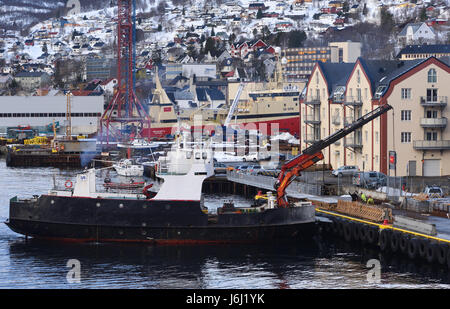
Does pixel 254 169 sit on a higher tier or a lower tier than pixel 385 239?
higher

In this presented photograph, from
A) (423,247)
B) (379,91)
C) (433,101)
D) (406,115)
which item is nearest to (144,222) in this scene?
Result: (423,247)

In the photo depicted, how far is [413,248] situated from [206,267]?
7962mm

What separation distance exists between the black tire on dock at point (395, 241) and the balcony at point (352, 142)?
19.4 m

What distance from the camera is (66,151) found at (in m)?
91.6

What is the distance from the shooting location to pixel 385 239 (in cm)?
3838

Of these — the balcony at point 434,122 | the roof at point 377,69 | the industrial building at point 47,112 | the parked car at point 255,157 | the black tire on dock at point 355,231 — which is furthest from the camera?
the industrial building at point 47,112

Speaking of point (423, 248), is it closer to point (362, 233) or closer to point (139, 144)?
point (362, 233)

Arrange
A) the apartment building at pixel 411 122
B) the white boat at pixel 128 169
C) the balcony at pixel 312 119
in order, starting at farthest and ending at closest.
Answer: the white boat at pixel 128 169 → the balcony at pixel 312 119 → the apartment building at pixel 411 122

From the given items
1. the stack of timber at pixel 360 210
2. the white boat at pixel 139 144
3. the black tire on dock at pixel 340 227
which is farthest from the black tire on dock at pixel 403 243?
the white boat at pixel 139 144

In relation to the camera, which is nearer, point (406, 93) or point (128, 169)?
point (406, 93)

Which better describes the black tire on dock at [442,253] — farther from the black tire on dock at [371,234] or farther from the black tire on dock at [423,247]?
the black tire on dock at [371,234]

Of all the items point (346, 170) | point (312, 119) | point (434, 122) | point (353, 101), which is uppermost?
point (353, 101)

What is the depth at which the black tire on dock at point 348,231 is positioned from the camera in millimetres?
41031

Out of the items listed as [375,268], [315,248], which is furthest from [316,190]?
[375,268]
